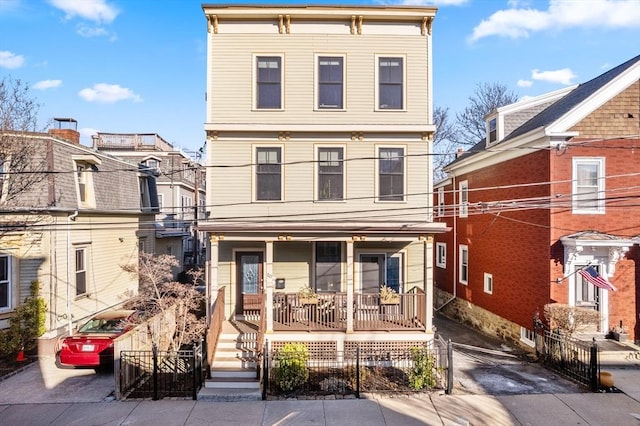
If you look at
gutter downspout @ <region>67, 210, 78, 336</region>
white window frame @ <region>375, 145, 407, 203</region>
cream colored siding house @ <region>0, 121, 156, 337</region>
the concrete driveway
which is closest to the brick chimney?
cream colored siding house @ <region>0, 121, 156, 337</region>

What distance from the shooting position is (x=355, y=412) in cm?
711

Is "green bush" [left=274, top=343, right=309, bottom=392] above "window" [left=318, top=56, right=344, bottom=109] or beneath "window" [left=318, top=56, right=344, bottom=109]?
beneath

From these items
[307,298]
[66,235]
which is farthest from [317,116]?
[66,235]

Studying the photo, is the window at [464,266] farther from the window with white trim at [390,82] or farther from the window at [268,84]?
the window at [268,84]

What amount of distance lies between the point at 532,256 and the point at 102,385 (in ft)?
41.8

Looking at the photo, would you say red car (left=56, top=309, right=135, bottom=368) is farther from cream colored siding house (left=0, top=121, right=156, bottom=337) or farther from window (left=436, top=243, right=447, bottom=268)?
window (left=436, top=243, right=447, bottom=268)

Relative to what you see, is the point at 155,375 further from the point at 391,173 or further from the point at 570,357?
the point at 570,357

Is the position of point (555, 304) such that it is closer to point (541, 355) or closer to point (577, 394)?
point (541, 355)

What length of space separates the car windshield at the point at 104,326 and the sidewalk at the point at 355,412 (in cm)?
207

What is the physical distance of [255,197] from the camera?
10.8m

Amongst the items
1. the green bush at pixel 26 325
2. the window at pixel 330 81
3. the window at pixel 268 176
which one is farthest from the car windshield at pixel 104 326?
the window at pixel 330 81

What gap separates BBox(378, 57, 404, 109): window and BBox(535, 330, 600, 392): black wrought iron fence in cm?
805

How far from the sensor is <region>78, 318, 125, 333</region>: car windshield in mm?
9211

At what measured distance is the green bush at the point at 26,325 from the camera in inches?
384
